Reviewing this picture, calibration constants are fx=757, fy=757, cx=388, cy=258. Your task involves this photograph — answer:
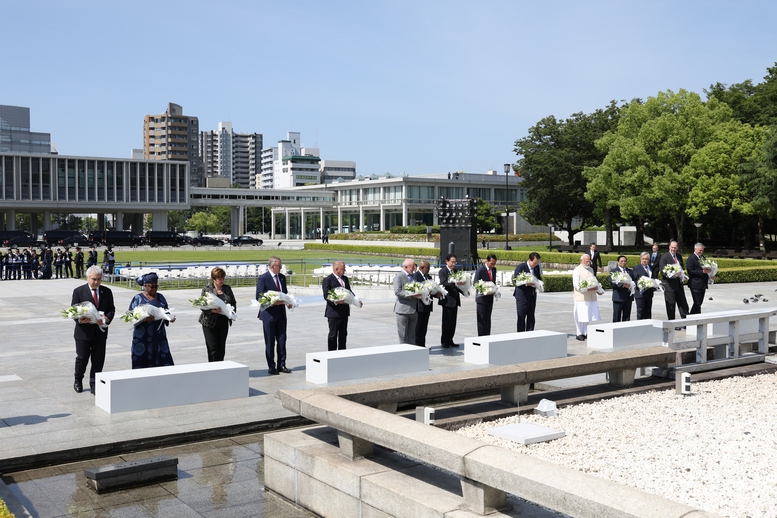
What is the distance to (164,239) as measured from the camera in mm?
87438

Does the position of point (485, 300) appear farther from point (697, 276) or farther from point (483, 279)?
point (697, 276)

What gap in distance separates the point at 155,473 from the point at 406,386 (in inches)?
92.9

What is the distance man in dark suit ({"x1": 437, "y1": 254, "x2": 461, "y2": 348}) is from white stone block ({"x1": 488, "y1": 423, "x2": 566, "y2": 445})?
6.00 m

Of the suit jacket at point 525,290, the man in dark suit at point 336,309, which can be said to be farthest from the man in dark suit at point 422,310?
the suit jacket at point 525,290

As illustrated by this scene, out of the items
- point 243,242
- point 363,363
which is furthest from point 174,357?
point 243,242

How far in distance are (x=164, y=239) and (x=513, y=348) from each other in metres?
80.3

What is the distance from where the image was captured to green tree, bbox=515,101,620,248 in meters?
62.5

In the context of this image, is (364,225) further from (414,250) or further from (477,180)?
(414,250)

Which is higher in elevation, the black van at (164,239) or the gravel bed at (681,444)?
the black van at (164,239)

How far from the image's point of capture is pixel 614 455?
651 centimetres

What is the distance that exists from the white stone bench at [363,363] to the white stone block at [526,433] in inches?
138

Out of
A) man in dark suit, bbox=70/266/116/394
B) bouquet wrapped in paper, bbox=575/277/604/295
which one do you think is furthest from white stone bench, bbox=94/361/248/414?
bouquet wrapped in paper, bbox=575/277/604/295

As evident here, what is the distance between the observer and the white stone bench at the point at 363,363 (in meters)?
10.4

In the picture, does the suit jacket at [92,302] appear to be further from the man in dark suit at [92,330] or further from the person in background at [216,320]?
the person in background at [216,320]
